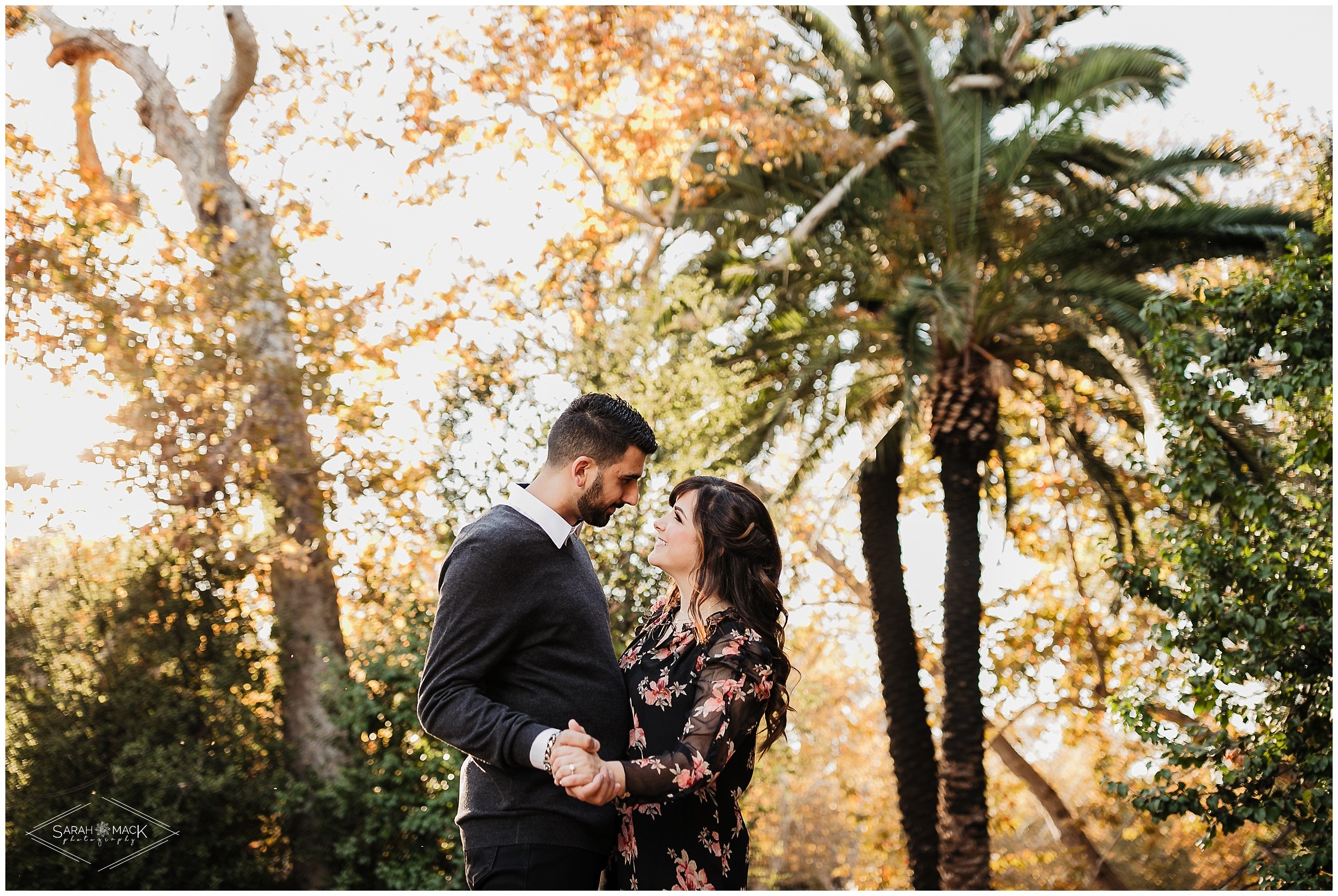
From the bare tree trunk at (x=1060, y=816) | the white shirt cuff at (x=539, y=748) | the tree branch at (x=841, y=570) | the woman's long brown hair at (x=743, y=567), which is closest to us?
the white shirt cuff at (x=539, y=748)

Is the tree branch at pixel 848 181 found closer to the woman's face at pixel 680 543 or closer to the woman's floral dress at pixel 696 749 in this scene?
the woman's face at pixel 680 543

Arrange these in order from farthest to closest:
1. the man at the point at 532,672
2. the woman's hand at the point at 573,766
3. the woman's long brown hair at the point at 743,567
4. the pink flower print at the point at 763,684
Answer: the woman's long brown hair at the point at 743,567
the pink flower print at the point at 763,684
the man at the point at 532,672
the woman's hand at the point at 573,766

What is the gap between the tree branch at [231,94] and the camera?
11859 mm

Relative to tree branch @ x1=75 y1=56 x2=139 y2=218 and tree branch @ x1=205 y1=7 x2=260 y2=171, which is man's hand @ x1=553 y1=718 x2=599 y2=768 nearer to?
tree branch @ x1=75 y1=56 x2=139 y2=218

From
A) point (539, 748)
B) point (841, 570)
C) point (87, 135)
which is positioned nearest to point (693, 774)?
point (539, 748)

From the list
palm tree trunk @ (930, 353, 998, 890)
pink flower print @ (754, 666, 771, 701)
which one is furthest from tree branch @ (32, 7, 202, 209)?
pink flower print @ (754, 666, 771, 701)

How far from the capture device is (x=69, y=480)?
10.3 metres

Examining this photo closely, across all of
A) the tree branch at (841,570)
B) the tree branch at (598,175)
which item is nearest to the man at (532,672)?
the tree branch at (598,175)

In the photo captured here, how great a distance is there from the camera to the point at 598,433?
339 cm

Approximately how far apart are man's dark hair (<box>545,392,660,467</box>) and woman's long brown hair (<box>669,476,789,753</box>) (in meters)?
0.25

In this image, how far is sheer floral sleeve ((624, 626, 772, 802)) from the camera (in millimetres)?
2953

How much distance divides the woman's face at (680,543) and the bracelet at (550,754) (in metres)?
0.72

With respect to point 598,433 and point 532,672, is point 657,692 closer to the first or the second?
point 532,672

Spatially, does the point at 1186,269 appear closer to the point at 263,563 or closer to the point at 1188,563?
the point at 1188,563
